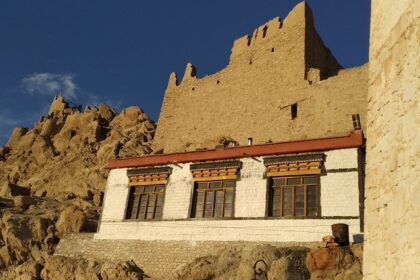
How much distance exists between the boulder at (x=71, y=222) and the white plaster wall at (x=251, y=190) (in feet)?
28.3

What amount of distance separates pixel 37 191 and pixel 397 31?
3655 centimetres

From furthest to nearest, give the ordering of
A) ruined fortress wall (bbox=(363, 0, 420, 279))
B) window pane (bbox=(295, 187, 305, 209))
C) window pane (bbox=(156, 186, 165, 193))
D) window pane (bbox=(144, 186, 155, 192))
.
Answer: window pane (bbox=(144, 186, 155, 192)) < window pane (bbox=(156, 186, 165, 193)) < window pane (bbox=(295, 187, 305, 209)) < ruined fortress wall (bbox=(363, 0, 420, 279))

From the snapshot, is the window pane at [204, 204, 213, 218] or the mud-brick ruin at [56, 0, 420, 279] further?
the window pane at [204, 204, 213, 218]

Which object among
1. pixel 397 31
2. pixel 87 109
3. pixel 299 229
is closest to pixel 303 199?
pixel 299 229

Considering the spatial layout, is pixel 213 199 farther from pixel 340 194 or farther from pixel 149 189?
pixel 340 194

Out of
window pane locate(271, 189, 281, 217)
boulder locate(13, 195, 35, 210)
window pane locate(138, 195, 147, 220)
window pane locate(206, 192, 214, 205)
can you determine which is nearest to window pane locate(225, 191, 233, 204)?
window pane locate(206, 192, 214, 205)

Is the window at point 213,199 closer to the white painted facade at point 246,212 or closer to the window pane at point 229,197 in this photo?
the window pane at point 229,197

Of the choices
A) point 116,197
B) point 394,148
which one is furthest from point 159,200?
point 394,148

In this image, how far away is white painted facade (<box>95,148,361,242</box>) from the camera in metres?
14.7

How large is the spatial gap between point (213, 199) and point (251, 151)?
229cm

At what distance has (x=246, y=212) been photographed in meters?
16.2

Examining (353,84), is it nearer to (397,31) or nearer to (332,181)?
(332,181)

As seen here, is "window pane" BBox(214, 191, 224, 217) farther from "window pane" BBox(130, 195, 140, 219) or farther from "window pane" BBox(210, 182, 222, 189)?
"window pane" BBox(130, 195, 140, 219)

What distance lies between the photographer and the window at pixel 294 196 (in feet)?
50.0
